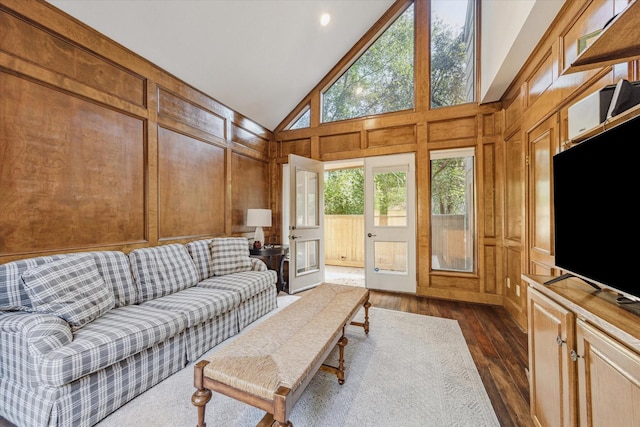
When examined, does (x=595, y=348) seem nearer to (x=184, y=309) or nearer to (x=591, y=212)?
(x=591, y=212)

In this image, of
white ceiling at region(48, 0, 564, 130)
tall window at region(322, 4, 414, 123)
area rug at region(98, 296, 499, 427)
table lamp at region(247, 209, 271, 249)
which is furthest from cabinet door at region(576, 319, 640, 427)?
tall window at region(322, 4, 414, 123)

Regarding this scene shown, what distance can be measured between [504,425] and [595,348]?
0.92 metres

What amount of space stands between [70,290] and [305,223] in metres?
2.91

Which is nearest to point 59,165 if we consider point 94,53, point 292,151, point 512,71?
point 94,53

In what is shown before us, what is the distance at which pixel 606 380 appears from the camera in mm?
850

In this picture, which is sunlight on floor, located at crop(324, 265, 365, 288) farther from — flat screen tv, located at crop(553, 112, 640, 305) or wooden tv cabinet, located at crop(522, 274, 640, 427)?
flat screen tv, located at crop(553, 112, 640, 305)

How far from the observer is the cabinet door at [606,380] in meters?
0.74

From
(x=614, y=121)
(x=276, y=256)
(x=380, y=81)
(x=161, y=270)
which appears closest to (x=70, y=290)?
(x=161, y=270)

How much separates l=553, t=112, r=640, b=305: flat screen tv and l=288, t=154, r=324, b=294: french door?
3082mm

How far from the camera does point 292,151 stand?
4.69 meters

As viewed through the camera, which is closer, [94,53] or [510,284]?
[94,53]

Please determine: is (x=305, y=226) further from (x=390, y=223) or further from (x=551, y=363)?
(x=551, y=363)

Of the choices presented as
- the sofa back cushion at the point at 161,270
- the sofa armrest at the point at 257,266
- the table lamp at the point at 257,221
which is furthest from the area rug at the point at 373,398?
the table lamp at the point at 257,221

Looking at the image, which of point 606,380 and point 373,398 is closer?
point 606,380
